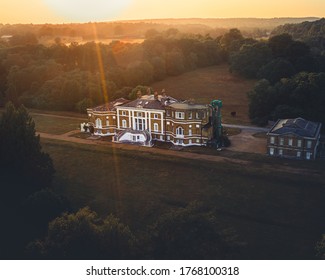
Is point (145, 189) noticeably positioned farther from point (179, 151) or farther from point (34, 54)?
point (34, 54)

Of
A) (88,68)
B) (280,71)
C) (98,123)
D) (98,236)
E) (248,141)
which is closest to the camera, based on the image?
(98,236)

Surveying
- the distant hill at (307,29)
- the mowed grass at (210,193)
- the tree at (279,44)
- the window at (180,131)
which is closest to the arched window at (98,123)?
the mowed grass at (210,193)

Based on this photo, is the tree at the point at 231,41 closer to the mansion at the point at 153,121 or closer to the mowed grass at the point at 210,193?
the mansion at the point at 153,121

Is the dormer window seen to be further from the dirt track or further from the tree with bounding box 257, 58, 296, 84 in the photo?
the tree with bounding box 257, 58, 296, 84

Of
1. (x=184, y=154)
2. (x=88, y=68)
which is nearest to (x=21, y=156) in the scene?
(x=184, y=154)

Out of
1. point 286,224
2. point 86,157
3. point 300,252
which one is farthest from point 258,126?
point 300,252

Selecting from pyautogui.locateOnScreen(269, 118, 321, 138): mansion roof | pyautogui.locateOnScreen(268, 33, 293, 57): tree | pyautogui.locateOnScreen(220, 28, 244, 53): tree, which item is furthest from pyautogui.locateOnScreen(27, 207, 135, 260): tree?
pyautogui.locateOnScreen(220, 28, 244, 53): tree

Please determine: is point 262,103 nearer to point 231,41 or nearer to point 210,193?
point 210,193
